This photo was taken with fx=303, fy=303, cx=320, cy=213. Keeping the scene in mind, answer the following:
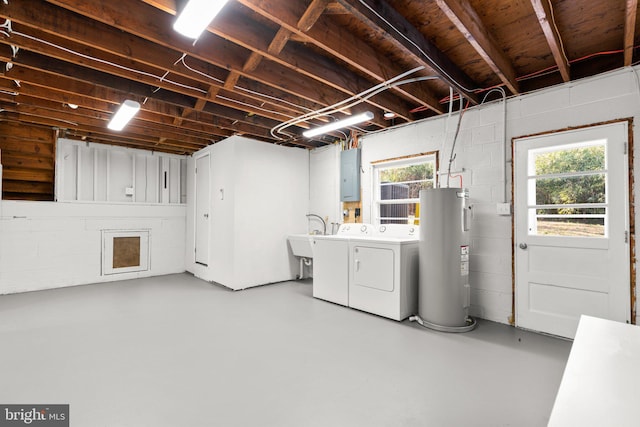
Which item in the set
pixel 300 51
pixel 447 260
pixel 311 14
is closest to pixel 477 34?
pixel 311 14

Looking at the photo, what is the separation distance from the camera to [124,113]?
3617 millimetres

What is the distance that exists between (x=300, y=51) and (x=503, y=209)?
105 inches

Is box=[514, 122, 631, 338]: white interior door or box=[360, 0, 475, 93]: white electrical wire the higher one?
box=[360, 0, 475, 93]: white electrical wire

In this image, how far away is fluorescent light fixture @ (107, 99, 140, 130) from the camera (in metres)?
3.34

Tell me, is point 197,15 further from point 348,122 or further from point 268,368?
point 268,368

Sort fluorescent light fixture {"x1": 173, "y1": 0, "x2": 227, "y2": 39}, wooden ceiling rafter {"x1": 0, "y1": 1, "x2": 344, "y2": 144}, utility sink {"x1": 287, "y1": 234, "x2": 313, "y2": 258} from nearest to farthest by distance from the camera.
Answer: fluorescent light fixture {"x1": 173, "y1": 0, "x2": 227, "y2": 39} < wooden ceiling rafter {"x1": 0, "y1": 1, "x2": 344, "y2": 144} < utility sink {"x1": 287, "y1": 234, "x2": 313, "y2": 258}

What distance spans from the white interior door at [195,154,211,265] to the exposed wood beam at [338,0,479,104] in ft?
13.8

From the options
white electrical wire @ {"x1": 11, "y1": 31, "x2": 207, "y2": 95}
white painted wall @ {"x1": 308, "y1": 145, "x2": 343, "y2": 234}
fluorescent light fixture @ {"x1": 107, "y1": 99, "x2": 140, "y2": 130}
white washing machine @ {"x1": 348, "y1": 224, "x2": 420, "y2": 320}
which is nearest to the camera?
white electrical wire @ {"x1": 11, "y1": 31, "x2": 207, "y2": 95}

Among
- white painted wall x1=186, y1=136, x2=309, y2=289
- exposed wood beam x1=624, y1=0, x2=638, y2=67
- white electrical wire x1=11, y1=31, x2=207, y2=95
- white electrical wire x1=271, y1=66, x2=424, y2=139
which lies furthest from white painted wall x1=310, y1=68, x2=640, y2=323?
white electrical wire x1=11, y1=31, x2=207, y2=95

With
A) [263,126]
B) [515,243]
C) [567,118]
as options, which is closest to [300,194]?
[263,126]

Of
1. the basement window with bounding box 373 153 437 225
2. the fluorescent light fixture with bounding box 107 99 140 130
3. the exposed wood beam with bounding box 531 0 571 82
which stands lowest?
the basement window with bounding box 373 153 437 225

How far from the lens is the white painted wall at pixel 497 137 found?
9.09ft

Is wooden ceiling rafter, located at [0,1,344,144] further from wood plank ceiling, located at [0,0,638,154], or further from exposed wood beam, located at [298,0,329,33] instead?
exposed wood beam, located at [298,0,329,33]

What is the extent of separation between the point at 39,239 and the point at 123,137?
2.08 m
